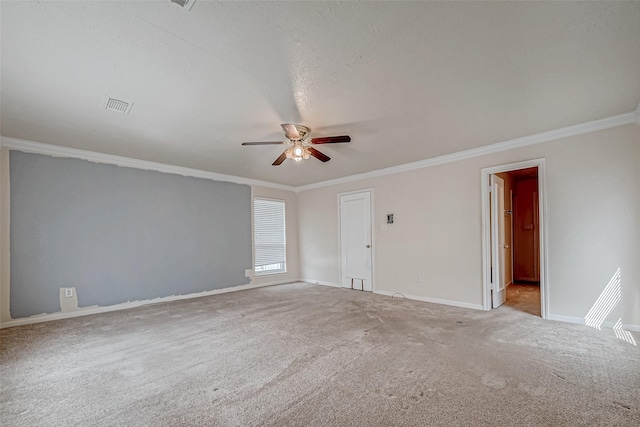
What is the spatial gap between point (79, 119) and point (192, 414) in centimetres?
316

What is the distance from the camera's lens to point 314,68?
214 cm

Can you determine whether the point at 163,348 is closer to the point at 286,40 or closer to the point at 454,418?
the point at 454,418

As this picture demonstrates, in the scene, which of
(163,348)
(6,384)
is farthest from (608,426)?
(6,384)

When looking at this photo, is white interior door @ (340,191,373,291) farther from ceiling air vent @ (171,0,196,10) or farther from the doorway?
ceiling air vent @ (171,0,196,10)

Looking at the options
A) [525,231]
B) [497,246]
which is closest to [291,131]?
[497,246]

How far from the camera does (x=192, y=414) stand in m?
1.76

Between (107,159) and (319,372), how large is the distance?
4.44 m

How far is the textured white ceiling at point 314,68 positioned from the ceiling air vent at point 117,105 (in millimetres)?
96

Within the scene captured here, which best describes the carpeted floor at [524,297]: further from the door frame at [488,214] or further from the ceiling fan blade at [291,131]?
the ceiling fan blade at [291,131]

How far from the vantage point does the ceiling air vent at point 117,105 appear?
8.55 ft

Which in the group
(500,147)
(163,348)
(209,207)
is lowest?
(163,348)

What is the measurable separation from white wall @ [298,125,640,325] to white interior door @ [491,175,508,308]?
19 centimetres

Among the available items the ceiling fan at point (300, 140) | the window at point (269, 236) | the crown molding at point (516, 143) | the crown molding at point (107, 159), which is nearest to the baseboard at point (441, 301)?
the crown molding at point (516, 143)

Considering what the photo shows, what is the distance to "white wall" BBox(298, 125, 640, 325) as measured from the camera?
3105 millimetres
